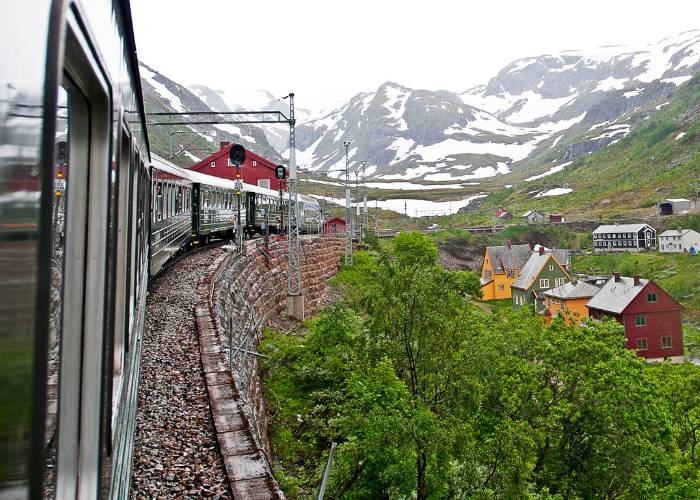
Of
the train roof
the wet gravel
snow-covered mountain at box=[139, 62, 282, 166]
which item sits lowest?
the wet gravel

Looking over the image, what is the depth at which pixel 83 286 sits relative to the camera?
1.69 meters

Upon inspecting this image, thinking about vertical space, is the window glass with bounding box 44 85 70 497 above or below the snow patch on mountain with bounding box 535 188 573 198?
below

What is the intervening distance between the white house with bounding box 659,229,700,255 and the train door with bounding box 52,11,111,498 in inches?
2567

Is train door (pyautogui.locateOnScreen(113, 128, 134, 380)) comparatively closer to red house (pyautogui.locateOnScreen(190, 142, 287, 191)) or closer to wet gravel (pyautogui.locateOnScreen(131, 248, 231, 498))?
wet gravel (pyautogui.locateOnScreen(131, 248, 231, 498))

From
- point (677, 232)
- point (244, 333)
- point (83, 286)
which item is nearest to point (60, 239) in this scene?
point (83, 286)

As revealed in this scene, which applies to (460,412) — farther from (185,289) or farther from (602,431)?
(185,289)

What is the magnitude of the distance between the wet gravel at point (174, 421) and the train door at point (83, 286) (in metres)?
3.03

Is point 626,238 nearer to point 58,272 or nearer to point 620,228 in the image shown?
point 620,228

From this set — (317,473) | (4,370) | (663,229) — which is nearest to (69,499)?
(4,370)

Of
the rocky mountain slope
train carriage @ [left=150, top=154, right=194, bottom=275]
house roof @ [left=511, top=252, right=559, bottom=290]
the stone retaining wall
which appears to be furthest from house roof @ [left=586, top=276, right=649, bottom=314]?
the rocky mountain slope

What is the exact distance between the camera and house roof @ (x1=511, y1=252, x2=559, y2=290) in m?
43.4

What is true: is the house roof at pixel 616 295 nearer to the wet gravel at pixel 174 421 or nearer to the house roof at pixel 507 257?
the house roof at pixel 507 257

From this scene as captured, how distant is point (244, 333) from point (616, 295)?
95.4ft

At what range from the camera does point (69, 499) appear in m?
1.58
